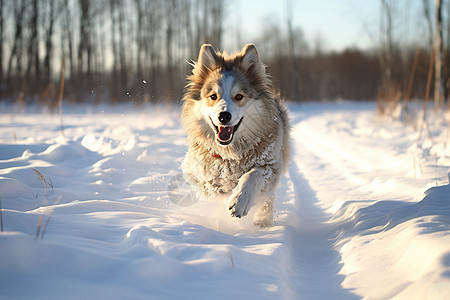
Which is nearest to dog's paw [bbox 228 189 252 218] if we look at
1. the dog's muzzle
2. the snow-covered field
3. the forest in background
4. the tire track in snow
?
the snow-covered field

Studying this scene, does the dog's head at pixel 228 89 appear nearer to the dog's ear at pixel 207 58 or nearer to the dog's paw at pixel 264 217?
the dog's ear at pixel 207 58

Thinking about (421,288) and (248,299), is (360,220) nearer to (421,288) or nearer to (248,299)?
(421,288)

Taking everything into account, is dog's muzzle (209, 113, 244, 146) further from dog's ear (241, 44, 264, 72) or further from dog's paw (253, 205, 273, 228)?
dog's ear (241, 44, 264, 72)

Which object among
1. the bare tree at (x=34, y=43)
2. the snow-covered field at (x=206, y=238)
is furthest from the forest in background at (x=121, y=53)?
the snow-covered field at (x=206, y=238)

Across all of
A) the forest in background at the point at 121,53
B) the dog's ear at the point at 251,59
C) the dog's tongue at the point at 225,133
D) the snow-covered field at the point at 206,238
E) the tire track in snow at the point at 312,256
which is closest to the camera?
the snow-covered field at the point at 206,238

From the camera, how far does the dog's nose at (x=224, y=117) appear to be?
3031mm

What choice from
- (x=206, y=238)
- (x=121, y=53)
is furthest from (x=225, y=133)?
(x=121, y=53)

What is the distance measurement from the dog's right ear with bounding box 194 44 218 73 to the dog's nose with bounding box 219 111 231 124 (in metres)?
0.85

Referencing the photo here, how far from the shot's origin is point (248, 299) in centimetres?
155

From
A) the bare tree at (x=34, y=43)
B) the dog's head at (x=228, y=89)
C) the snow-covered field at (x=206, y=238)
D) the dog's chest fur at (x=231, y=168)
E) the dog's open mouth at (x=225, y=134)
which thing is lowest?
the snow-covered field at (x=206, y=238)

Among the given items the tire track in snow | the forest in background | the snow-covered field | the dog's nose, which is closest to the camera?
the snow-covered field

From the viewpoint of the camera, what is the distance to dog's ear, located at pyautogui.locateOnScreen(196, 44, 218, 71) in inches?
141

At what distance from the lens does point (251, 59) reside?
143 inches

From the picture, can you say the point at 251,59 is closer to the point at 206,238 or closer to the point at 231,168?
the point at 231,168
